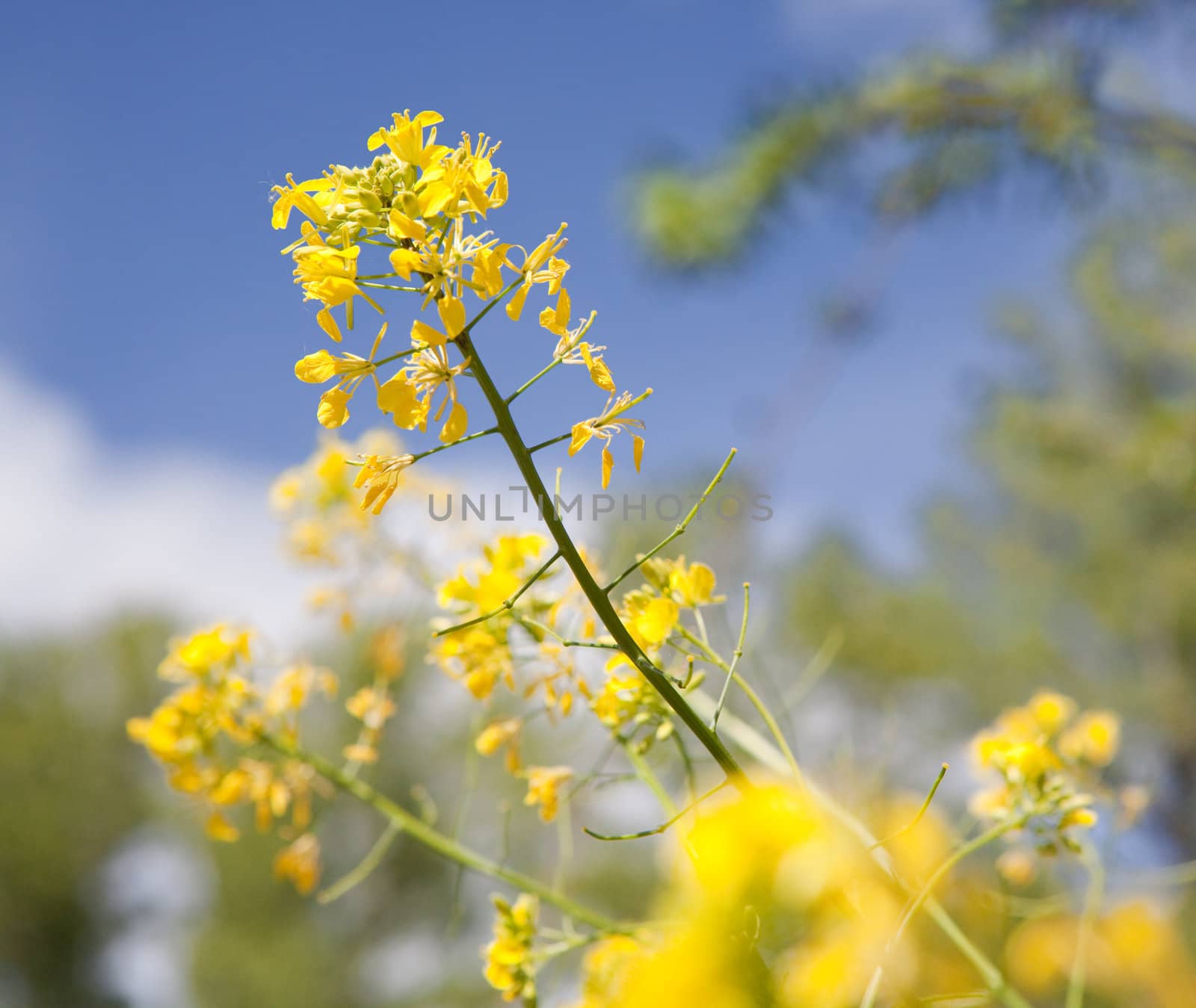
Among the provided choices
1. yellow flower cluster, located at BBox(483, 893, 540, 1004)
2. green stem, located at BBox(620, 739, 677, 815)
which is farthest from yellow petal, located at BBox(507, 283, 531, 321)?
yellow flower cluster, located at BBox(483, 893, 540, 1004)

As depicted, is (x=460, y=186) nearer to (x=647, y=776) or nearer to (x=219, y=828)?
(x=647, y=776)

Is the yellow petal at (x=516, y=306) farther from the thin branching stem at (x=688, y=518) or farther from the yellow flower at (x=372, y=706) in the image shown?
the yellow flower at (x=372, y=706)

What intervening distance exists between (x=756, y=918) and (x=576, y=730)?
72 cm

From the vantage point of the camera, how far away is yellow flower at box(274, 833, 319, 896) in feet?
3.13

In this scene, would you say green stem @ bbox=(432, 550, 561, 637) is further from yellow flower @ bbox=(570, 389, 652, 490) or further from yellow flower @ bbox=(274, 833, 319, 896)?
yellow flower @ bbox=(274, 833, 319, 896)

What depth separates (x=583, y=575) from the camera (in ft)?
1.47

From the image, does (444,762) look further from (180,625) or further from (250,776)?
(250,776)

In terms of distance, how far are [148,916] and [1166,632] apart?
A: 11.2m

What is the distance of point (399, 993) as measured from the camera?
30.7 ft

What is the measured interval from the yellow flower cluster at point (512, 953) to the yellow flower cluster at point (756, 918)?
322mm

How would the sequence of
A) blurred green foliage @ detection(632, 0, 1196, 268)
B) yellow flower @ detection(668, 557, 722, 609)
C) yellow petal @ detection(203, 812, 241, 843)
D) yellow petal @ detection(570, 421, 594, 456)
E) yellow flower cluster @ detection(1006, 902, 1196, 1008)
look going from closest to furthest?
yellow petal @ detection(570, 421, 594, 456) < yellow flower @ detection(668, 557, 722, 609) < yellow petal @ detection(203, 812, 241, 843) < yellow flower cluster @ detection(1006, 902, 1196, 1008) < blurred green foliage @ detection(632, 0, 1196, 268)

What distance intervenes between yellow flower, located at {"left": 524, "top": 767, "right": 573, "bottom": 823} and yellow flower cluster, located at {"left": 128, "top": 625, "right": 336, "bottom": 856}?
0.28 m

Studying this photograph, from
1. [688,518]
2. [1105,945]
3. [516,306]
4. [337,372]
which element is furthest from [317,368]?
[1105,945]

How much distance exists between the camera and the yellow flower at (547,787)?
0.76 m
